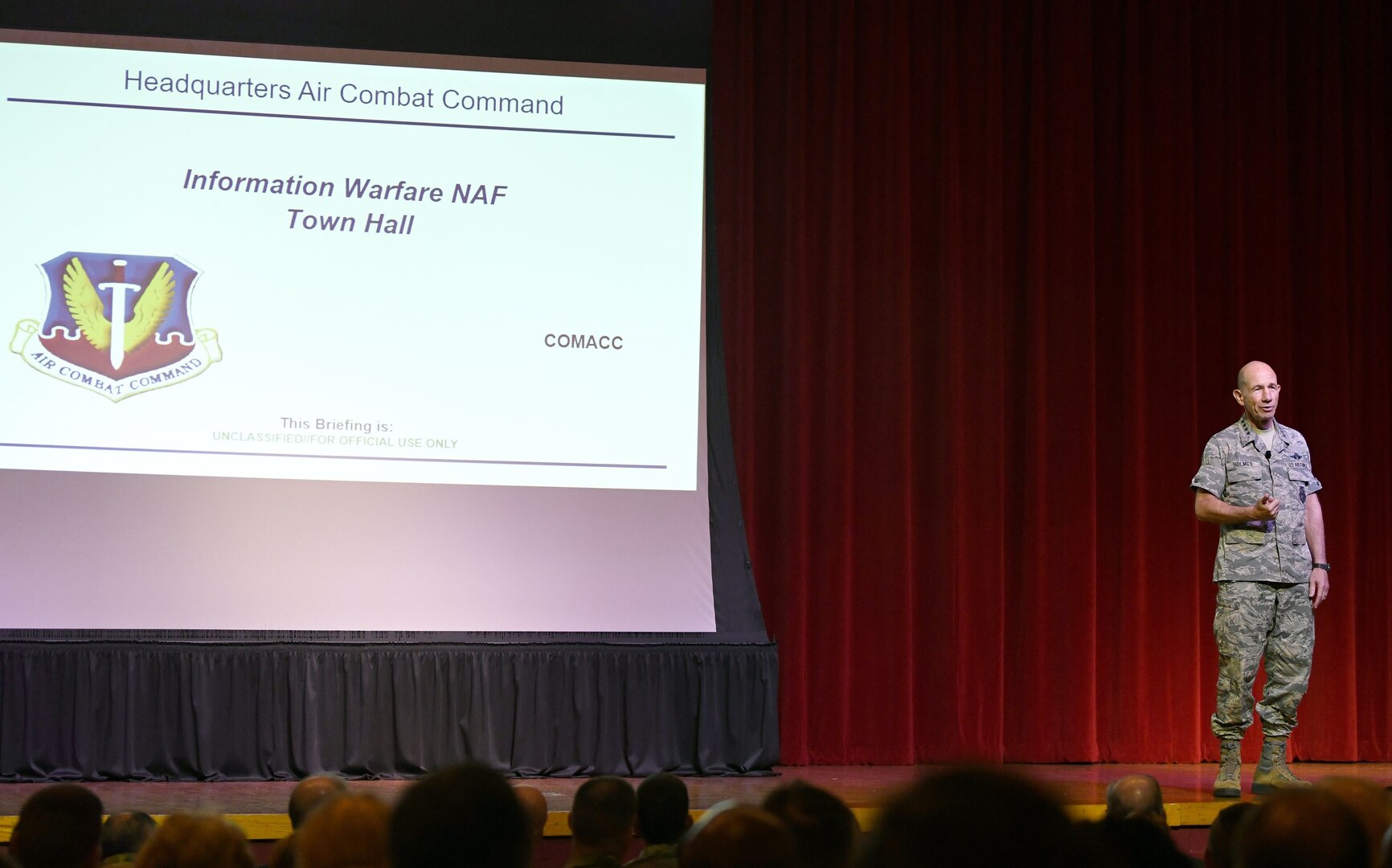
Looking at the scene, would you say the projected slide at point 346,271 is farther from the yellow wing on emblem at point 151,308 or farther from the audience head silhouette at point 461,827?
the audience head silhouette at point 461,827

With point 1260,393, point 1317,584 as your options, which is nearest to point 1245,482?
point 1260,393

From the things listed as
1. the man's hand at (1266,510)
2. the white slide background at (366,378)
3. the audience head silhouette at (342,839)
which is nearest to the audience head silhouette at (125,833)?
the audience head silhouette at (342,839)

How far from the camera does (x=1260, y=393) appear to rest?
474 cm

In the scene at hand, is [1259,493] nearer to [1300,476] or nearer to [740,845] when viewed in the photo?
[1300,476]

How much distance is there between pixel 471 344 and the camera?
16.9 ft

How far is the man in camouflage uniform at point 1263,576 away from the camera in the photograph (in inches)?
186

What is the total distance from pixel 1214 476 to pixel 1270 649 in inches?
24.4

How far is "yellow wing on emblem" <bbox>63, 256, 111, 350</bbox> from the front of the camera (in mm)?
4953

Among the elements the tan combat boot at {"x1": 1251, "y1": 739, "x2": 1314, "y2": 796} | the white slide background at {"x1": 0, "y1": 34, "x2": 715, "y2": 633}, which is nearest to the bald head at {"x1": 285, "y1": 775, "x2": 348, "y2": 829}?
the white slide background at {"x1": 0, "y1": 34, "x2": 715, "y2": 633}

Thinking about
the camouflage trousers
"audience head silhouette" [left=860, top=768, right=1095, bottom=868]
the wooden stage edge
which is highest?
"audience head silhouette" [left=860, top=768, right=1095, bottom=868]

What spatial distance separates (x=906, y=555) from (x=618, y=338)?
157 cm

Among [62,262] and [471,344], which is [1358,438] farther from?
[62,262]

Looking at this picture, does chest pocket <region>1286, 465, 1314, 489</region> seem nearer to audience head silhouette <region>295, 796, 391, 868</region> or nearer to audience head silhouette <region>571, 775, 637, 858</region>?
audience head silhouette <region>571, 775, 637, 858</region>

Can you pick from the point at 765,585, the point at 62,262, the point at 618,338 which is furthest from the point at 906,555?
the point at 62,262
